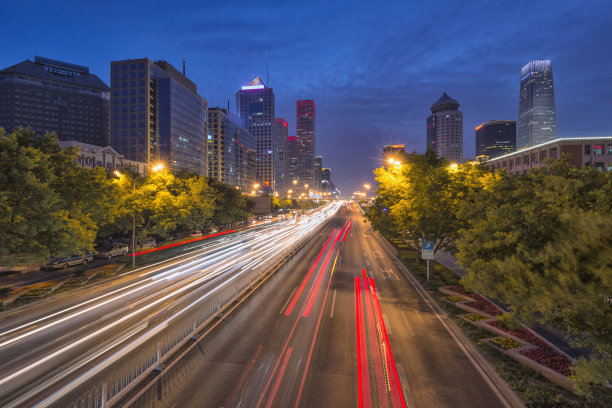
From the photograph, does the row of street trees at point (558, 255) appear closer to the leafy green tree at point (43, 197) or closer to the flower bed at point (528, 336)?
the flower bed at point (528, 336)

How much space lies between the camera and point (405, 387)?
33.8ft

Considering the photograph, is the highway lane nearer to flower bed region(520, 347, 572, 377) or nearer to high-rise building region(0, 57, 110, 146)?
flower bed region(520, 347, 572, 377)

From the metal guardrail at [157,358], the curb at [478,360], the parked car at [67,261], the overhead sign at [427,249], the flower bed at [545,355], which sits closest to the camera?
the metal guardrail at [157,358]

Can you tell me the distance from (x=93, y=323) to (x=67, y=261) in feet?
65.5

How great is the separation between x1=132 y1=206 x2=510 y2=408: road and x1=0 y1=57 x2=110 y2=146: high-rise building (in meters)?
193

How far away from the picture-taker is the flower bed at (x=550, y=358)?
10538 mm

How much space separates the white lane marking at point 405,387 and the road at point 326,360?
0.04 meters

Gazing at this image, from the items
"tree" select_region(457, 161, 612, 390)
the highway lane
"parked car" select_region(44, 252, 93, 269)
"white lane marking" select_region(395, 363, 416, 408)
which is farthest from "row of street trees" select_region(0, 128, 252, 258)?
"tree" select_region(457, 161, 612, 390)

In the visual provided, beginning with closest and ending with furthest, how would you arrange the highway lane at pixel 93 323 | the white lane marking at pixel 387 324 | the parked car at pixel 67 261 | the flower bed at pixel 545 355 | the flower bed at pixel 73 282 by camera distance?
1. the flower bed at pixel 545 355
2. the highway lane at pixel 93 323
3. the white lane marking at pixel 387 324
4. the flower bed at pixel 73 282
5. the parked car at pixel 67 261

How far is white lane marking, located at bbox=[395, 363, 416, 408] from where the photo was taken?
949 cm

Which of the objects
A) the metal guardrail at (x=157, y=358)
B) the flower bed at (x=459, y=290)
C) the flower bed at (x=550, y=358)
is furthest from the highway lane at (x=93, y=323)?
the flower bed at (x=550, y=358)

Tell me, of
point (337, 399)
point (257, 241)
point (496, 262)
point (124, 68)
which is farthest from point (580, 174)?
point (124, 68)

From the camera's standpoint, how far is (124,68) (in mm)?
131500

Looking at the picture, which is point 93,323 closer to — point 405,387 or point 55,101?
point 405,387
